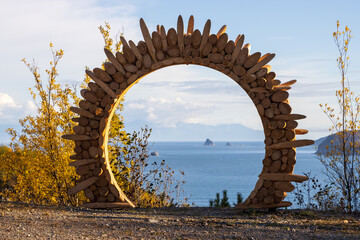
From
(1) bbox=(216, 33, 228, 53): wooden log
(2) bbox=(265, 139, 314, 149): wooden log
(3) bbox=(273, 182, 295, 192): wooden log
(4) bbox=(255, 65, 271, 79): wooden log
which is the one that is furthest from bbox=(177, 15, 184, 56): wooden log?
(3) bbox=(273, 182, 295, 192): wooden log

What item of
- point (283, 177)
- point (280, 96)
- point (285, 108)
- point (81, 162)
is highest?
point (280, 96)

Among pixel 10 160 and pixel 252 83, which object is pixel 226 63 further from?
pixel 10 160

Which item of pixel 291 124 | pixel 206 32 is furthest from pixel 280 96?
pixel 206 32

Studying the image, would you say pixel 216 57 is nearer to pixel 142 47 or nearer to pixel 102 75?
pixel 142 47

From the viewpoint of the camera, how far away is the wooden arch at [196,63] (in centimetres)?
574

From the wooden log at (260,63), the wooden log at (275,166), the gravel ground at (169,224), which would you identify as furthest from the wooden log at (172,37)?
the gravel ground at (169,224)

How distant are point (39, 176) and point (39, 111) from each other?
3.65 feet

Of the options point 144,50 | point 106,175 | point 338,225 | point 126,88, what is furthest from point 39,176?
point 338,225

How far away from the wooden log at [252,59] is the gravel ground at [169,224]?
203cm

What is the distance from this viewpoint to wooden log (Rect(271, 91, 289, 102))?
571cm

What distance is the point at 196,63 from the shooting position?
5.97m

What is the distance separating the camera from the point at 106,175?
19.8ft

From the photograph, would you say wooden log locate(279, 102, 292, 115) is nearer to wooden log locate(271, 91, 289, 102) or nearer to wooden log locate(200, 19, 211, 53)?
wooden log locate(271, 91, 289, 102)

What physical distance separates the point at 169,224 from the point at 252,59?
2528mm
